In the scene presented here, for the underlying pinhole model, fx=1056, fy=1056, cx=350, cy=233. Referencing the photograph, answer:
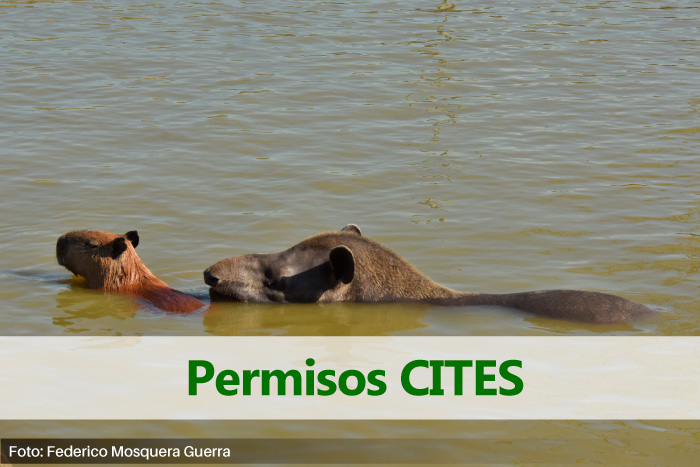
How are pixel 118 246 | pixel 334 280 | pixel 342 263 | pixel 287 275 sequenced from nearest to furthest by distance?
pixel 342 263, pixel 334 280, pixel 287 275, pixel 118 246

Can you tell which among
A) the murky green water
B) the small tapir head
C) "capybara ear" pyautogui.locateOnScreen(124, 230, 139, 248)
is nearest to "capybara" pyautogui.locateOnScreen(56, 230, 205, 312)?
"capybara ear" pyautogui.locateOnScreen(124, 230, 139, 248)

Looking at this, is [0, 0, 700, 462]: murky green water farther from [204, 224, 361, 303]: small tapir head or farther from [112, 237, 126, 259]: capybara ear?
[112, 237, 126, 259]: capybara ear

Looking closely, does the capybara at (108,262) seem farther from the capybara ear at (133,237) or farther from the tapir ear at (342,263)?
the tapir ear at (342,263)

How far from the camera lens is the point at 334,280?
30.3 feet

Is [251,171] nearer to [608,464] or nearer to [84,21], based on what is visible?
[608,464]

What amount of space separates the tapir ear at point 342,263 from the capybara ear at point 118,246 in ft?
6.56

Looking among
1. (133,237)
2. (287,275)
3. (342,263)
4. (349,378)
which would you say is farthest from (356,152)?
(349,378)

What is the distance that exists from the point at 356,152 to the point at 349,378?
683cm

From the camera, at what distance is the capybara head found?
384 inches

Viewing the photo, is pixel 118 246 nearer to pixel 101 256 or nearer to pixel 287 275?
pixel 101 256

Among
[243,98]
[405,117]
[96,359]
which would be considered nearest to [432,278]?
[96,359]

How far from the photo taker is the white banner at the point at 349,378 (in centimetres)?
715

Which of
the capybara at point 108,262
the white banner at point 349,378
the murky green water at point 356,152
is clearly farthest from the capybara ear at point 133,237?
the white banner at point 349,378

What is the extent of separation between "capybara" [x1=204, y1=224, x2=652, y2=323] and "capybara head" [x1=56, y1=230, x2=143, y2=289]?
3.03 ft
